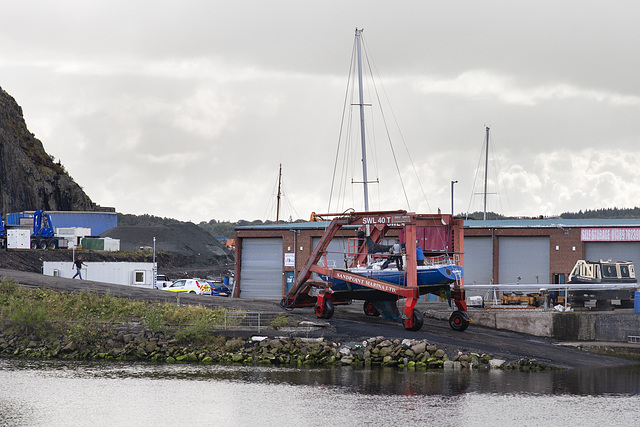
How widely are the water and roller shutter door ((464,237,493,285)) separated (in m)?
21.6

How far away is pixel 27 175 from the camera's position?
11925 cm

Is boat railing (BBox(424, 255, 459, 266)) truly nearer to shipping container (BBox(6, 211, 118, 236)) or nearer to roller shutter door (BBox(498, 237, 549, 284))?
roller shutter door (BBox(498, 237, 549, 284))

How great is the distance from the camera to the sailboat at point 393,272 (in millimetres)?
33656

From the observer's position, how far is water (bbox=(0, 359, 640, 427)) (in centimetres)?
2108

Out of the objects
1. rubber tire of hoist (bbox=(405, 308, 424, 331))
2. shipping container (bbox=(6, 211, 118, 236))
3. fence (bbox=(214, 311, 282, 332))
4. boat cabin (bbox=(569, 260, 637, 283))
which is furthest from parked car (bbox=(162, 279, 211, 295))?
shipping container (bbox=(6, 211, 118, 236))

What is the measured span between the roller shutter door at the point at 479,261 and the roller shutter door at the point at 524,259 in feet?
2.29

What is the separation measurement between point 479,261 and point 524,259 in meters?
2.80

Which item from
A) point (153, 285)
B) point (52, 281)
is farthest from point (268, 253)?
point (52, 281)

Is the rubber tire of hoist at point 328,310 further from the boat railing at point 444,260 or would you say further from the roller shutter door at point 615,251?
the roller shutter door at point 615,251

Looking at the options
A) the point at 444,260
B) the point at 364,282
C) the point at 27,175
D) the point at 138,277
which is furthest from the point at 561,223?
the point at 27,175

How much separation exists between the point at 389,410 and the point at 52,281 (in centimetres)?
2676

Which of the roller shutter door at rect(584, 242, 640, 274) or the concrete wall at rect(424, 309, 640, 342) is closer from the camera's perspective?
the concrete wall at rect(424, 309, 640, 342)

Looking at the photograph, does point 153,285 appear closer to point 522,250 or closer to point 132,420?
point 522,250

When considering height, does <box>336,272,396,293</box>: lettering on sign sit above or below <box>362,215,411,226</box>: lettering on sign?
below
